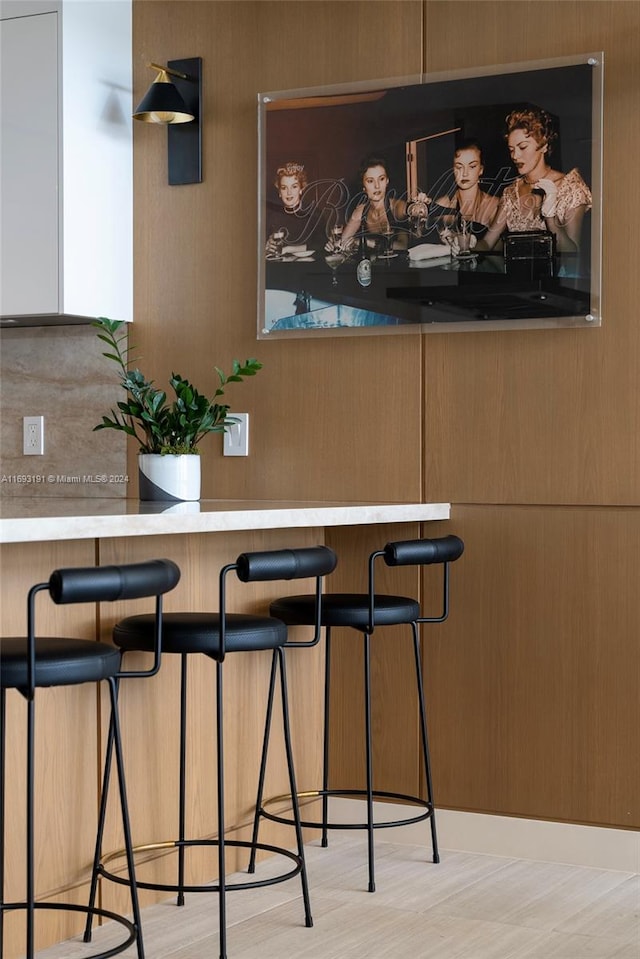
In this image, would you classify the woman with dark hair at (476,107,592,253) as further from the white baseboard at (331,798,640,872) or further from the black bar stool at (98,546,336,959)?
the white baseboard at (331,798,640,872)

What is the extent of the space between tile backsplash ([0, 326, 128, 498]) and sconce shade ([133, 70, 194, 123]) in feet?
2.38

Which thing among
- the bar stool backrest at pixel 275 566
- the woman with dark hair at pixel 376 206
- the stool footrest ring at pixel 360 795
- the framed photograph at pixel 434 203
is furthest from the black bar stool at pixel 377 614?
the woman with dark hair at pixel 376 206

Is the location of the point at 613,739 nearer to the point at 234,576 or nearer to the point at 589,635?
the point at 589,635

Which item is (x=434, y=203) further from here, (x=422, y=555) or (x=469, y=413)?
(x=422, y=555)

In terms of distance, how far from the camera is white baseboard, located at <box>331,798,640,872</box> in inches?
137

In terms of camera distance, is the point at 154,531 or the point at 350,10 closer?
the point at 154,531

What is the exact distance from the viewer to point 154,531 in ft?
8.62

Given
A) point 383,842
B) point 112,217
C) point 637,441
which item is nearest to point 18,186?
point 112,217

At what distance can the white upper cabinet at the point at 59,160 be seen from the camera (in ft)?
12.7

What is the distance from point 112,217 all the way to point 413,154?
0.99 m

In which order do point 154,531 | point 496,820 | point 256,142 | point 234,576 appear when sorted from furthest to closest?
point 256,142
point 496,820
point 234,576
point 154,531

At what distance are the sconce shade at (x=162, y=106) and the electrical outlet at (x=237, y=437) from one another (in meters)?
0.91

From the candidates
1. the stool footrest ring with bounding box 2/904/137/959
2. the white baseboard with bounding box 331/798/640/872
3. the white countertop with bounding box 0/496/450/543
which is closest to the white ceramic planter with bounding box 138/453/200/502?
the white countertop with bounding box 0/496/450/543

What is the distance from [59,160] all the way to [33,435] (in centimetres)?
91
